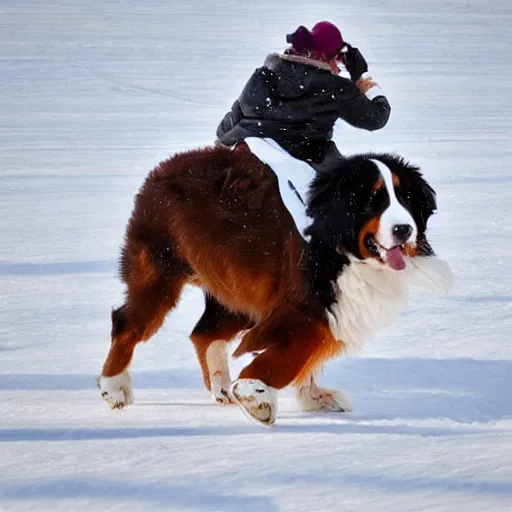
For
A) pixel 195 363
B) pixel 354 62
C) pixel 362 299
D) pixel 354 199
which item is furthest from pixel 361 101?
pixel 195 363

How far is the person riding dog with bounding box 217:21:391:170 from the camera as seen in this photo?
433 centimetres

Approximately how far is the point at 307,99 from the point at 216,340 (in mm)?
1077

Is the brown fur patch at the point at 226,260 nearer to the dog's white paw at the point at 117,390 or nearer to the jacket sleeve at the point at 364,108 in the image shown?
the dog's white paw at the point at 117,390

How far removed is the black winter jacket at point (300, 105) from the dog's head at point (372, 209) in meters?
0.40

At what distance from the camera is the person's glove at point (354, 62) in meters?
4.53

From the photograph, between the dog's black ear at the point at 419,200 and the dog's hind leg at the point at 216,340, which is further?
the dog's hind leg at the point at 216,340

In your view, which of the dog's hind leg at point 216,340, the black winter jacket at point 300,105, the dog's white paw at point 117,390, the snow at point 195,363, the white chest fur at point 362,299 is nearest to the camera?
the snow at point 195,363

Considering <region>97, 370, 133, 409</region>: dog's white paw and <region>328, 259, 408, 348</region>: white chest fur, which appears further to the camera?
<region>97, 370, 133, 409</region>: dog's white paw

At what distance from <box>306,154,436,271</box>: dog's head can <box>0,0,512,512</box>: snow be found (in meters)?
0.61

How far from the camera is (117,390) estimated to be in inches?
167

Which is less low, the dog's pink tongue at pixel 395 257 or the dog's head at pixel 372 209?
the dog's head at pixel 372 209

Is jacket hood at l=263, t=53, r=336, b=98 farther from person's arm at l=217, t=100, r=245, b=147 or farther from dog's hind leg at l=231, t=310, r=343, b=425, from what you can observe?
dog's hind leg at l=231, t=310, r=343, b=425

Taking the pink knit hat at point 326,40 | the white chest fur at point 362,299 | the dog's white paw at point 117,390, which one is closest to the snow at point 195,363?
the dog's white paw at point 117,390

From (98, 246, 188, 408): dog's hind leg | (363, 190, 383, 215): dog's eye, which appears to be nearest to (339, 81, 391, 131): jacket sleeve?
(363, 190, 383, 215): dog's eye
